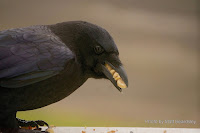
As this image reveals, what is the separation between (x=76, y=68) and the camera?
3.25 feet

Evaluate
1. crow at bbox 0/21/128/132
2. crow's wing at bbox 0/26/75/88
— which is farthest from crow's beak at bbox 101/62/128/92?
crow's wing at bbox 0/26/75/88

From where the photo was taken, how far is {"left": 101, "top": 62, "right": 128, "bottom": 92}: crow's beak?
3.21 feet

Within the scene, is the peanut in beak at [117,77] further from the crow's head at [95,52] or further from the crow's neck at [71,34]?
the crow's neck at [71,34]

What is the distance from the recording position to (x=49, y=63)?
926 millimetres

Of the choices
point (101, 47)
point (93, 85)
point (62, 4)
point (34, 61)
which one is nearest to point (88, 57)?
point (101, 47)

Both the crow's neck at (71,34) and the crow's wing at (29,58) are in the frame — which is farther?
the crow's neck at (71,34)

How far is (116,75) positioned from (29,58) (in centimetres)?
31

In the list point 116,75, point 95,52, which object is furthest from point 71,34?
point 116,75

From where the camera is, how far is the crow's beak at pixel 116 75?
3.21 ft

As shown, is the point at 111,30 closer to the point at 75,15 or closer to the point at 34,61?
the point at 75,15

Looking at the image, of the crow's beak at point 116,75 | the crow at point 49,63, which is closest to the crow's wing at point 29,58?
the crow at point 49,63

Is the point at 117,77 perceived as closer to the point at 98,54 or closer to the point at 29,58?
the point at 98,54

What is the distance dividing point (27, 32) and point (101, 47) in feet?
0.92

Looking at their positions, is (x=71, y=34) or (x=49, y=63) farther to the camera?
(x=71, y=34)
